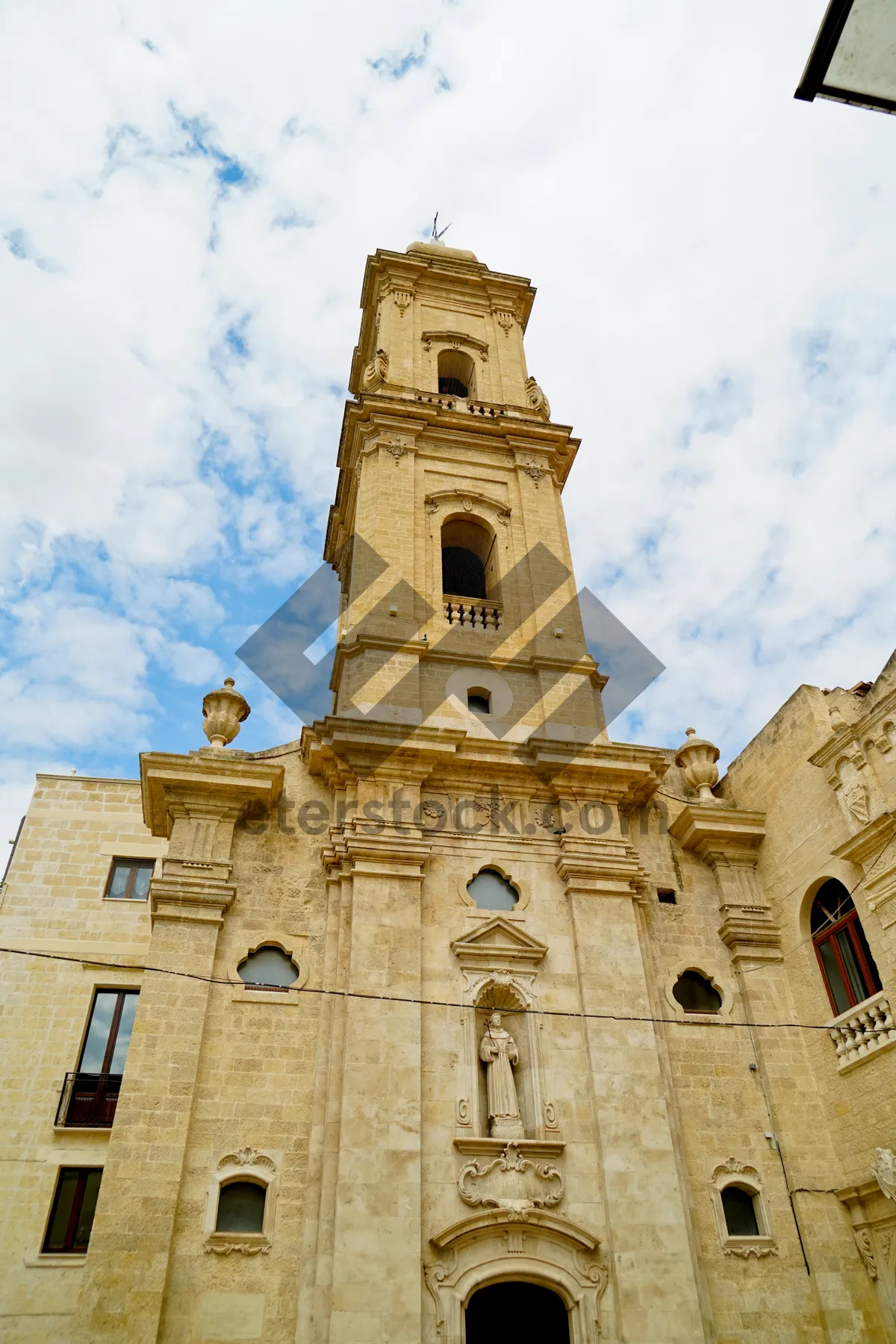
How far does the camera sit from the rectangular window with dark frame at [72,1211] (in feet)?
48.0

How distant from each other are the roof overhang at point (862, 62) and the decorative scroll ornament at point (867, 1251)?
43.5ft

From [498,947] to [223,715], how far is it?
5.75m

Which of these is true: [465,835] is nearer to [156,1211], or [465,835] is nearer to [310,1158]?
[310,1158]

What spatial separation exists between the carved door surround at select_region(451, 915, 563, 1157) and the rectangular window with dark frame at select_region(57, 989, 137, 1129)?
5529mm

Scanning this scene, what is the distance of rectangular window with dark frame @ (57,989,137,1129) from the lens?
15.7 metres

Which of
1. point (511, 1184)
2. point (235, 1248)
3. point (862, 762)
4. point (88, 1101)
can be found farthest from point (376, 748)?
point (88, 1101)

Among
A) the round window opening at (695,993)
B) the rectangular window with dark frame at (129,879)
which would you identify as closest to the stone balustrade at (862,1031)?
the round window opening at (695,993)

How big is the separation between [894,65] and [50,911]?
59.4 feet

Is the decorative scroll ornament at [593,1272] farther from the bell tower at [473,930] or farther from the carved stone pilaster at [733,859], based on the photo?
the carved stone pilaster at [733,859]

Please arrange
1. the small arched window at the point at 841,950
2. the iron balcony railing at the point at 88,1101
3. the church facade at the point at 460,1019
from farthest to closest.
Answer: the iron balcony railing at the point at 88,1101, the small arched window at the point at 841,950, the church facade at the point at 460,1019

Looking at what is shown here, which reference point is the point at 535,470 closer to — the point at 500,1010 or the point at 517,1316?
the point at 500,1010

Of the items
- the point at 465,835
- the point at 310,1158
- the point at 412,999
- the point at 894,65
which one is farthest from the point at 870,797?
the point at 894,65

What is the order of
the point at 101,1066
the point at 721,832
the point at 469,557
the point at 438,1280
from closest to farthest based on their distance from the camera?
the point at 438,1280
the point at 721,832
the point at 101,1066
the point at 469,557

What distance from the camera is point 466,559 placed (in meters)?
21.5
